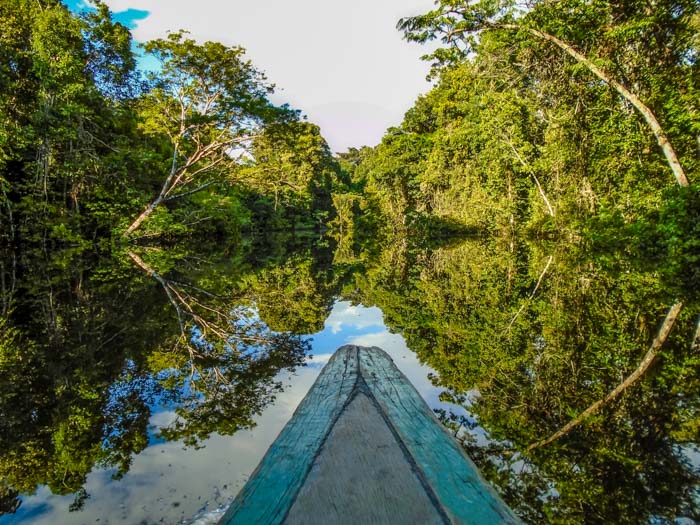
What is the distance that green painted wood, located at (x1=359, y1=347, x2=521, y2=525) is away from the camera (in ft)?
2.93

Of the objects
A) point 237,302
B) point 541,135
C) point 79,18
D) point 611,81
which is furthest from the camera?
point 541,135

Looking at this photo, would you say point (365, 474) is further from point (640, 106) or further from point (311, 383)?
point (640, 106)

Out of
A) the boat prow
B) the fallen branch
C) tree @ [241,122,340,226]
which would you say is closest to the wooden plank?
the boat prow

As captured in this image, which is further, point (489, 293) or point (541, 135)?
point (541, 135)

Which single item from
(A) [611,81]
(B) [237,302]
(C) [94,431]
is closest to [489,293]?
(B) [237,302]

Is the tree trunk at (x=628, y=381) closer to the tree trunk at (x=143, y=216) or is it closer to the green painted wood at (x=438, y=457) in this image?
the green painted wood at (x=438, y=457)

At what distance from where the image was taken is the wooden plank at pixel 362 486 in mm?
850

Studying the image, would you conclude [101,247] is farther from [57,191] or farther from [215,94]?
[215,94]

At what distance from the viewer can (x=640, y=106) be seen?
883cm

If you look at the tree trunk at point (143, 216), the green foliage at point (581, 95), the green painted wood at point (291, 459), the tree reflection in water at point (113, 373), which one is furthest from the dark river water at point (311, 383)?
the tree trunk at point (143, 216)

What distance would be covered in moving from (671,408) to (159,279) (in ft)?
32.5

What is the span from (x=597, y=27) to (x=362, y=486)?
40.4ft

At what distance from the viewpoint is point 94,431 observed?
309cm

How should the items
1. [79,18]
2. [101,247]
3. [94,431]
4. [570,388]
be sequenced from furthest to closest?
[101,247] → [79,18] → [570,388] → [94,431]
